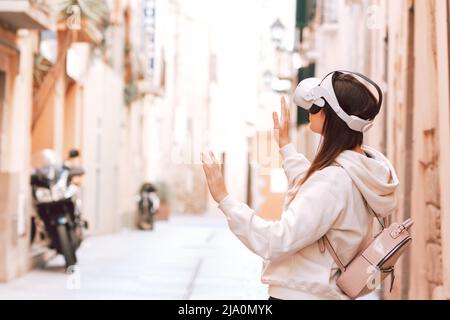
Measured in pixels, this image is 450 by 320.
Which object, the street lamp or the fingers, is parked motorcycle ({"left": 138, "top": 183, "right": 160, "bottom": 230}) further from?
the fingers

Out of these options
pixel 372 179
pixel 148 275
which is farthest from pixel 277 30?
pixel 372 179

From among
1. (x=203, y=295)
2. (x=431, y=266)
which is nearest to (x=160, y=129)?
(x=203, y=295)

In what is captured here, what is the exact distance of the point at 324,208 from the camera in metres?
2.68

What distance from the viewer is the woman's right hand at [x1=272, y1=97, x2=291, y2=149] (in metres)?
3.11

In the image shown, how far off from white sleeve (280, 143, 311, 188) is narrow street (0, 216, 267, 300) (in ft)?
19.9

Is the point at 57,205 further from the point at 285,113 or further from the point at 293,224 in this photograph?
the point at 293,224

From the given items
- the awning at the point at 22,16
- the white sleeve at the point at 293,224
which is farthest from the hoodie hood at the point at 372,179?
the awning at the point at 22,16

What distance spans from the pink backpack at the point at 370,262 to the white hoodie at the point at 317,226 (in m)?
0.02

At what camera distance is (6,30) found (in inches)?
448

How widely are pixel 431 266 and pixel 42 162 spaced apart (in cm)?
665

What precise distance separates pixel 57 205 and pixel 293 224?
9093mm

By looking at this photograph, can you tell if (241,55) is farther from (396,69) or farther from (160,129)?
(396,69)

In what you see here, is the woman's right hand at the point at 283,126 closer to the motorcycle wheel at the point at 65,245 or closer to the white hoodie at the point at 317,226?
the white hoodie at the point at 317,226

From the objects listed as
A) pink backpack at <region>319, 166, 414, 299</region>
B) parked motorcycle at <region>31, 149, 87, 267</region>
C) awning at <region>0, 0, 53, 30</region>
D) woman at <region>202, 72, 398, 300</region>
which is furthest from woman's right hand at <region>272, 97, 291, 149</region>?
parked motorcycle at <region>31, 149, 87, 267</region>
